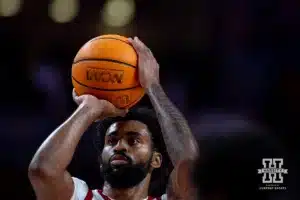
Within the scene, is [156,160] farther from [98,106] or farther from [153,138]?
[98,106]

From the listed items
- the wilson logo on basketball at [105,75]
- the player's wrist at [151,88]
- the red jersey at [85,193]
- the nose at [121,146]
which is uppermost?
the wilson logo on basketball at [105,75]

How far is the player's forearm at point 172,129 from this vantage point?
2289 mm

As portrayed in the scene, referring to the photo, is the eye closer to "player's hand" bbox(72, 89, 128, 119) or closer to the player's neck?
the player's neck

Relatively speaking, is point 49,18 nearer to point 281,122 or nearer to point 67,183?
point 67,183

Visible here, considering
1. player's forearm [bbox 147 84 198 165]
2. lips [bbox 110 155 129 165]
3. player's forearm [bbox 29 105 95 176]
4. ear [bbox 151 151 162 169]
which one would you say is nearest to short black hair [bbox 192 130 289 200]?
player's forearm [bbox 29 105 95 176]

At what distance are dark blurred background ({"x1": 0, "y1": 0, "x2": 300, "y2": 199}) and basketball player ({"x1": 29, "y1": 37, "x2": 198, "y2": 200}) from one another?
0.91ft

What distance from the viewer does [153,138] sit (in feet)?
8.23

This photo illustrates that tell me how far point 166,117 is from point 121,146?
8.4 inches

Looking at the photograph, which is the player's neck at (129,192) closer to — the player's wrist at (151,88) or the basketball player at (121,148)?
the basketball player at (121,148)

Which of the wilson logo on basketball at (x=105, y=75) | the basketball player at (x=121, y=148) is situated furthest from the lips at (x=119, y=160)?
the wilson logo on basketball at (x=105, y=75)

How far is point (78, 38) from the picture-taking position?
9.18 feet

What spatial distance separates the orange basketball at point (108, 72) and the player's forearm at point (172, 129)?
156mm

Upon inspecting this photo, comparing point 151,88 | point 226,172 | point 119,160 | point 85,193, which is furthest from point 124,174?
point 226,172

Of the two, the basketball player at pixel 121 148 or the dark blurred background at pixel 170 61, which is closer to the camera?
the basketball player at pixel 121 148
